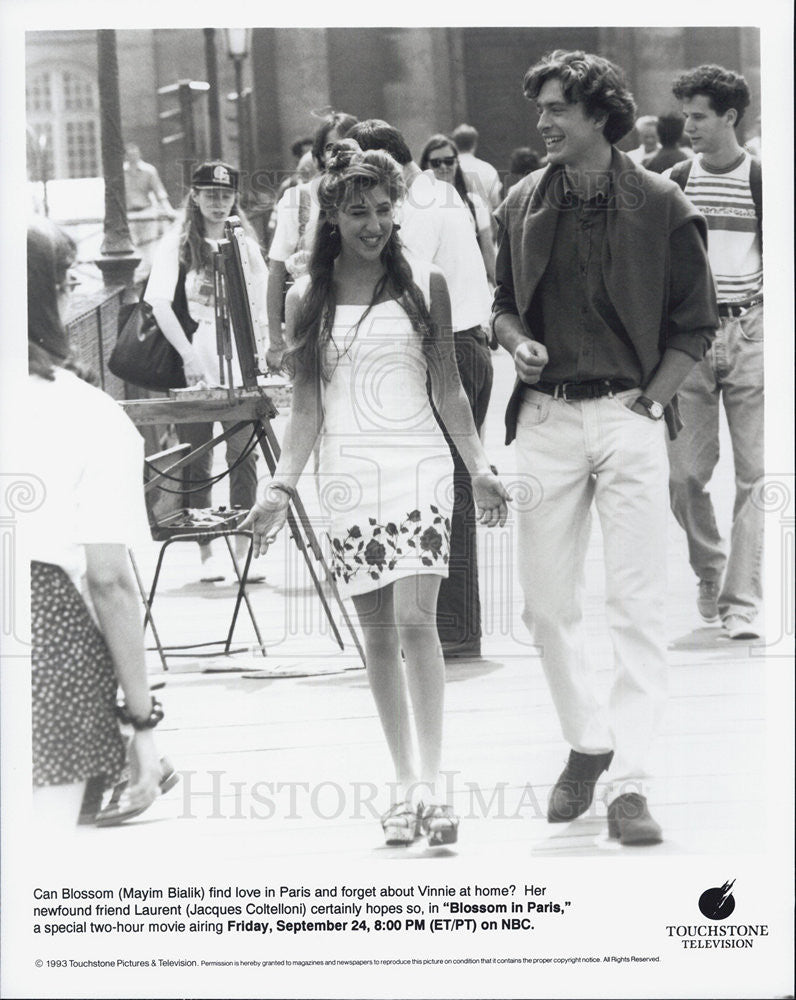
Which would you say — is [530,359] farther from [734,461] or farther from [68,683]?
[68,683]

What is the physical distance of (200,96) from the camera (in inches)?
159

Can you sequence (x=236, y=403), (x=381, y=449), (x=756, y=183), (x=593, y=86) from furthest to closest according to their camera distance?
(x=236, y=403), (x=756, y=183), (x=381, y=449), (x=593, y=86)

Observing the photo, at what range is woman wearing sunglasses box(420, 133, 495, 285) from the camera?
4.07 m

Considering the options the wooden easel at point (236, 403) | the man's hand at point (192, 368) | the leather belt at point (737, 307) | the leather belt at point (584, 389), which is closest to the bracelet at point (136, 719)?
the wooden easel at point (236, 403)

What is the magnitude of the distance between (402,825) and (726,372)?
1430mm

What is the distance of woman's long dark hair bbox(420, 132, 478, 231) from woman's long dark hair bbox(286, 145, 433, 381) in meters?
0.16

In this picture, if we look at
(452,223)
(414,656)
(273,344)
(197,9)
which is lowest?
(414,656)

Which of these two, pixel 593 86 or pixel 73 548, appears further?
pixel 73 548

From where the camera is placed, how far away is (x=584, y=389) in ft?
12.8

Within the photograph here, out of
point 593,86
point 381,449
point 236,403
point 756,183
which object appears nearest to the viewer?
point 593,86

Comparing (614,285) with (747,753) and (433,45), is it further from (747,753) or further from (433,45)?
(747,753)

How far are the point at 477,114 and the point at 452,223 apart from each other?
0.28 m

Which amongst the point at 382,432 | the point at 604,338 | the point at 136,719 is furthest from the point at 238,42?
the point at 136,719

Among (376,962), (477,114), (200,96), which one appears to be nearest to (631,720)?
(376,962)
